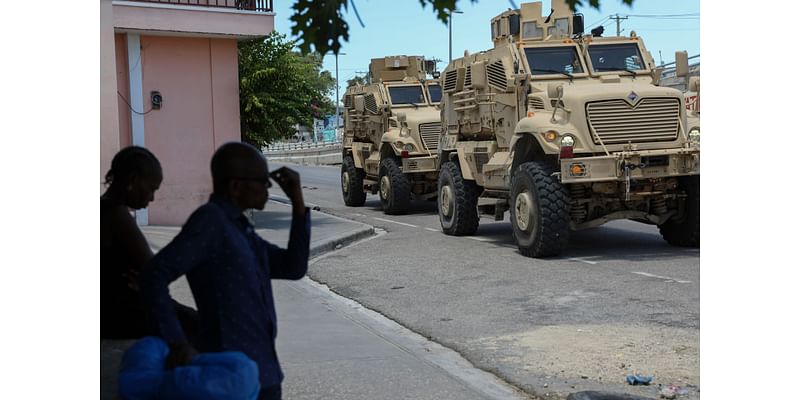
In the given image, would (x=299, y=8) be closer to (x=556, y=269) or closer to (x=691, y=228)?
(x=556, y=269)

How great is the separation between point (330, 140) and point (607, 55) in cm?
3529

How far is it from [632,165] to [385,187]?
807 cm

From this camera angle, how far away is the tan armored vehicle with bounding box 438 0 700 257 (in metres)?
11.2

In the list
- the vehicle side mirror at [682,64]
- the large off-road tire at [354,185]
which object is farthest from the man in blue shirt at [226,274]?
the large off-road tire at [354,185]

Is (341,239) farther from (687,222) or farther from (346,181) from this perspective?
(346,181)

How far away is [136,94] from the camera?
16.3 feet

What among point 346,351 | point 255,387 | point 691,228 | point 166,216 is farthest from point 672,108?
point 255,387

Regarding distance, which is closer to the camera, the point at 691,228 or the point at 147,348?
the point at 147,348

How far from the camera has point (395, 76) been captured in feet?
66.6

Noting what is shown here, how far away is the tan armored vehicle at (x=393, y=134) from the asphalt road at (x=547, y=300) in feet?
10.5

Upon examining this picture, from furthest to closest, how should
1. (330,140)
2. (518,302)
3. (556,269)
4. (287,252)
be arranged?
(330,140) < (556,269) < (518,302) < (287,252)

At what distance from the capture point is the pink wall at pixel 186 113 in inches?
164

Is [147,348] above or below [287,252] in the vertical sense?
below

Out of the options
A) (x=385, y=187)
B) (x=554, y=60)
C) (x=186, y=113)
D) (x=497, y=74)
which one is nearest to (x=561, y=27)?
(x=554, y=60)
